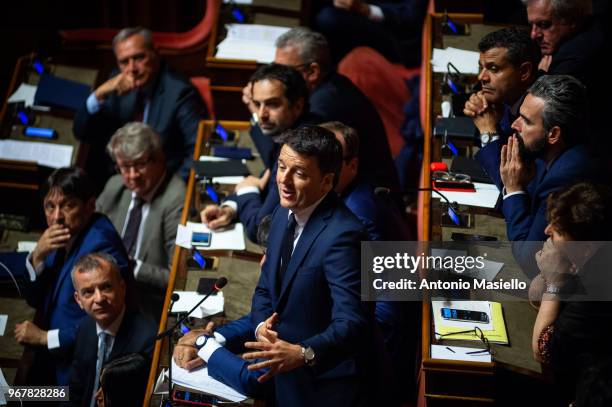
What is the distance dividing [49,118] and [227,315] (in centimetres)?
205

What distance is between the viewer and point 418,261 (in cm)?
349

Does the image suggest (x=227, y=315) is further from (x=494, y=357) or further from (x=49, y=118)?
(x=49, y=118)

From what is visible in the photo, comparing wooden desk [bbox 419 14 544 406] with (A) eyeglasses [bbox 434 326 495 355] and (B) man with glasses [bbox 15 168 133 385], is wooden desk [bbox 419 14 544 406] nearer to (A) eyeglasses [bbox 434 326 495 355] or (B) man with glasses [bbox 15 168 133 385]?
(A) eyeglasses [bbox 434 326 495 355]

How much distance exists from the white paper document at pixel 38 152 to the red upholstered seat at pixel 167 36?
90 centimetres

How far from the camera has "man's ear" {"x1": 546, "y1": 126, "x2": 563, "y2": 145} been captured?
3176 mm

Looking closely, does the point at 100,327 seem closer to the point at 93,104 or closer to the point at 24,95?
the point at 93,104

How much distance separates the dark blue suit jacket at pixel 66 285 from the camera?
379 centimetres

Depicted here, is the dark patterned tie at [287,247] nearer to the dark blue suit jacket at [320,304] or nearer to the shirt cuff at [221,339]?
the dark blue suit jacket at [320,304]

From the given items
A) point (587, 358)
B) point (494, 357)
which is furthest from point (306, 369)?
point (587, 358)

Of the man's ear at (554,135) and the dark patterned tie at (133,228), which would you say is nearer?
the man's ear at (554,135)

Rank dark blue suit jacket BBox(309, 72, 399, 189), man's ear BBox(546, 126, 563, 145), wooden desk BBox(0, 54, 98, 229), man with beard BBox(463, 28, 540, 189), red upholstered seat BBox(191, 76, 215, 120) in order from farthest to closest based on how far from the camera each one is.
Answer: red upholstered seat BBox(191, 76, 215, 120) < wooden desk BBox(0, 54, 98, 229) < dark blue suit jacket BBox(309, 72, 399, 189) < man with beard BBox(463, 28, 540, 189) < man's ear BBox(546, 126, 563, 145)

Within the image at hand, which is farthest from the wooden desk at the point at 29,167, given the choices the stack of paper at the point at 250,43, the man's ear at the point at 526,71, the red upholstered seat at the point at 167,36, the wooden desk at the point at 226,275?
the man's ear at the point at 526,71

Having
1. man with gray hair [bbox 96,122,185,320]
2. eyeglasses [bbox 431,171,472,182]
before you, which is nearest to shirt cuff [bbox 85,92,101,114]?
man with gray hair [bbox 96,122,185,320]
